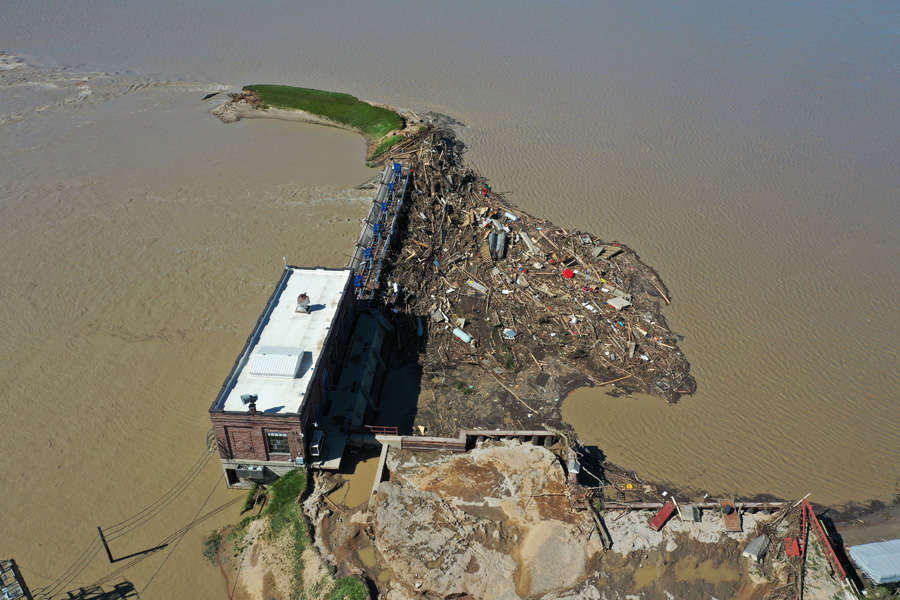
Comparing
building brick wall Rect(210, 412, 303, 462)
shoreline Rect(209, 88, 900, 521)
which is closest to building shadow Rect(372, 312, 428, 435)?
shoreline Rect(209, 88, 900, 521)

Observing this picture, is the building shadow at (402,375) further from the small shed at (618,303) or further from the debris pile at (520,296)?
the small shed at (618,303)

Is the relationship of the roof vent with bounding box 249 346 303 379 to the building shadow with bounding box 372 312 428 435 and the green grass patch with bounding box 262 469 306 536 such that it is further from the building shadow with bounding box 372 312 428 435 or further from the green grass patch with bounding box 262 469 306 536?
the building shadow with bounding box 372 312 428 435

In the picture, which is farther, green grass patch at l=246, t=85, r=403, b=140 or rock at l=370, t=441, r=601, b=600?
green grass patch at l=246, t=85, r=403, b=140

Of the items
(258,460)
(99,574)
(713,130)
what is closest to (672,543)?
(258,460)

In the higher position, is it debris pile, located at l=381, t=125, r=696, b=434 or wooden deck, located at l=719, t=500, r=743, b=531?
debris pile, located at l=381, t=125, r=696, b=434

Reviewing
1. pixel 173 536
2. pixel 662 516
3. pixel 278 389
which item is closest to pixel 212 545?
pixel 173 536

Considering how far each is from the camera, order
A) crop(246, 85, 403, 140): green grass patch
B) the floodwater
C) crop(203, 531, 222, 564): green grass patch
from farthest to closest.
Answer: crop(246, 85, 403, 140): green grass patch < the floodwater < crop(203, 531, 222, 564): green grass patch
